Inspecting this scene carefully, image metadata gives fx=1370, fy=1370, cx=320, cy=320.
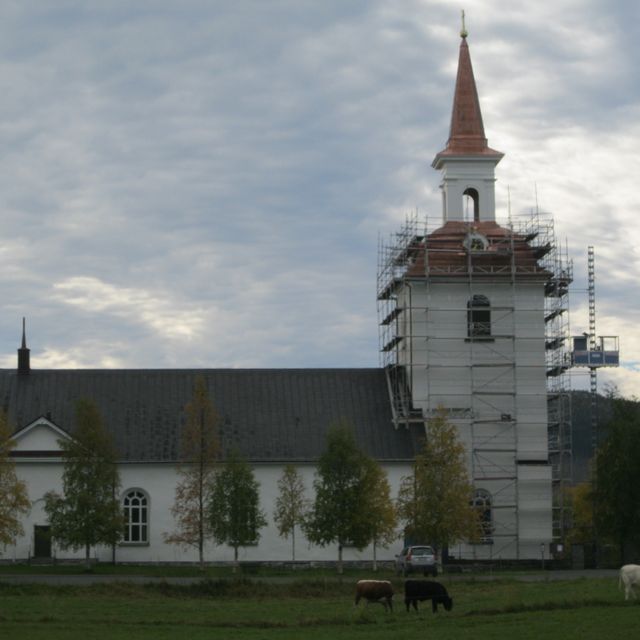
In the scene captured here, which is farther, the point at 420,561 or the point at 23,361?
the point at 23,361

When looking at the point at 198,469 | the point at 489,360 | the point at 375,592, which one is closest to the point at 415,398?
the point at 489,360

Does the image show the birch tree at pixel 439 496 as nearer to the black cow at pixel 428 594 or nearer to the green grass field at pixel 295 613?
the green grass field at pixel 295 613

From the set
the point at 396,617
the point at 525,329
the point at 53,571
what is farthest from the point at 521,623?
the point at 525,329

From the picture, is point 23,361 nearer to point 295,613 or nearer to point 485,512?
point 485,512

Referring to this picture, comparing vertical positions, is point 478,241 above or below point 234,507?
above

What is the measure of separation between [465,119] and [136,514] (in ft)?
87.1

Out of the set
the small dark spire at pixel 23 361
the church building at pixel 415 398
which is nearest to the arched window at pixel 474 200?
the church building at pixel 415 398

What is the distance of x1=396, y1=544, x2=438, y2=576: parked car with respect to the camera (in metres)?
55.7

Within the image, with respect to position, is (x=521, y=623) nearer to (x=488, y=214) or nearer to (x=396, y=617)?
(x=396, y=617)

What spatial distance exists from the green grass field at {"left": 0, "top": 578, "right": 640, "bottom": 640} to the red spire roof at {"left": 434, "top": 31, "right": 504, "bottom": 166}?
2945 centimetres

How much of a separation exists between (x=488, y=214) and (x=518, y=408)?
1037 cm

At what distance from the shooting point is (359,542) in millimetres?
61031

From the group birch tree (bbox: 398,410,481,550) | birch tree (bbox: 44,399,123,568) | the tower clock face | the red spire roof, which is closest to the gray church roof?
birch tree (bbox: 398,410,481,550)

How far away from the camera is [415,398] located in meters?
68.7
